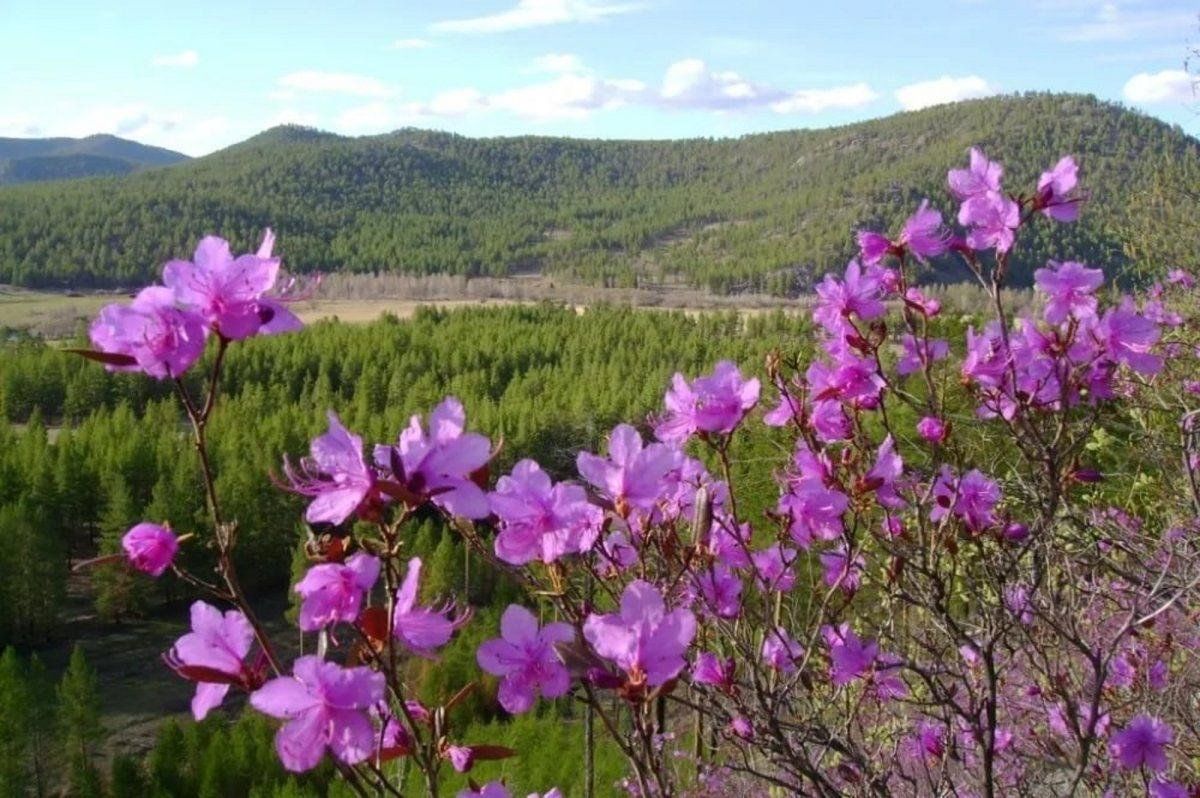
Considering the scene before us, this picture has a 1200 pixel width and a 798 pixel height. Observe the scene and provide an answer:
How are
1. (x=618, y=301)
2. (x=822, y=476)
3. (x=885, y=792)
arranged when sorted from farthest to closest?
(x=618, y=301)
(x=822, y=476)
(x=885, y=792)

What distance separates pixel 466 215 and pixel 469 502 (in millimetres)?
148647

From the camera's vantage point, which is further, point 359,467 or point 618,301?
point 618,301

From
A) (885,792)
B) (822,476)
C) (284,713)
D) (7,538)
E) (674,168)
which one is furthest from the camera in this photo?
(674,168)

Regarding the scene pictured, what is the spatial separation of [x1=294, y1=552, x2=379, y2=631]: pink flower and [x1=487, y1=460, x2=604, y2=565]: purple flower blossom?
0.25 meters

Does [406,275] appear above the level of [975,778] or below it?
below

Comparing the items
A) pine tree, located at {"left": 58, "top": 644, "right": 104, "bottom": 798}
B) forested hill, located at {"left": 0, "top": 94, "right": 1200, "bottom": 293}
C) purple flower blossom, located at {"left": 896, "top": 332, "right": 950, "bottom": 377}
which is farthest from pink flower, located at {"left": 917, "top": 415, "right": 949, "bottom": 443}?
forested hill, located at {"left": 0, "top": 94, "right": 1200, "bottom": 293}

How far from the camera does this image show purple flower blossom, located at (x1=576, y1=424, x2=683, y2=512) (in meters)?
1.59

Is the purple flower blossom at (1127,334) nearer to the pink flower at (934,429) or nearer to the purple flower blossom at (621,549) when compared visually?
the pink flower at (934,429)

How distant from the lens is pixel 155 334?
4.28ft

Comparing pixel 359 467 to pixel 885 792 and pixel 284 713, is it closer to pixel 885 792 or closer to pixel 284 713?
pixel 284 713

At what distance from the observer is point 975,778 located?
3189 mm

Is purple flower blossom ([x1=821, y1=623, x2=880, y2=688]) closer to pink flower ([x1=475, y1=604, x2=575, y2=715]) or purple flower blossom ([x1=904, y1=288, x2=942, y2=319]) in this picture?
purple flower blossom ([x1=904, y1=288, x2=942, y2=319])

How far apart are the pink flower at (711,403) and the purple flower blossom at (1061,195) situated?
759 millimetres

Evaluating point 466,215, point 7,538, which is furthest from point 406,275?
point 7,538
